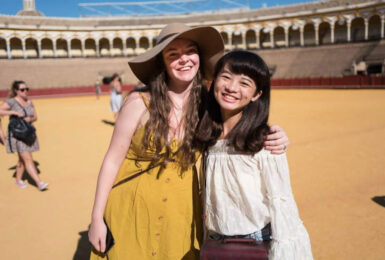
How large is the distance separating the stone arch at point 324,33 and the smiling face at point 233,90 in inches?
1607

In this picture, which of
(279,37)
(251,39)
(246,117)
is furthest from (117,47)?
(246,117)

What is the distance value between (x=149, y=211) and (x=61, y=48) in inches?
1821

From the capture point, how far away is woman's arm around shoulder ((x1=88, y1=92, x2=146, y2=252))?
5.26 ft

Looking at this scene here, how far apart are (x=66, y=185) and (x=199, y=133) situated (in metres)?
4.18

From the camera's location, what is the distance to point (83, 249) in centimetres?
328

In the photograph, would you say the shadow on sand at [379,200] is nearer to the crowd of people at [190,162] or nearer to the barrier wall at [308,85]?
the crowd of people at [190,162]

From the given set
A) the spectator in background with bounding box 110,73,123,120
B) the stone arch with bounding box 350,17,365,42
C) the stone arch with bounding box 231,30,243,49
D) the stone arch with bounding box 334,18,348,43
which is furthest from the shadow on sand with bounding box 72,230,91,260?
the stone arch with bounding box 231,30,243,49

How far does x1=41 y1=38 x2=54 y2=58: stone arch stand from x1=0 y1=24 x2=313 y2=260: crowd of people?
45.3m

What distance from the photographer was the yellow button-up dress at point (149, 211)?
167 cm

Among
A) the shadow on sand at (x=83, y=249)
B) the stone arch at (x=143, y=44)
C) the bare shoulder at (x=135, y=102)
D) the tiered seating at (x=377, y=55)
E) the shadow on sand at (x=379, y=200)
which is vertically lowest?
the shadow on sand at (x=83, y=249)

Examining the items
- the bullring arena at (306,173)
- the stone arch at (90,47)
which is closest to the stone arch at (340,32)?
the bullring arena at (306,173)

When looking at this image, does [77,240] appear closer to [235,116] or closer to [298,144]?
[235,116]

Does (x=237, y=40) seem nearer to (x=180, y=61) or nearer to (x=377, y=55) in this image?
(x=377, y=55)

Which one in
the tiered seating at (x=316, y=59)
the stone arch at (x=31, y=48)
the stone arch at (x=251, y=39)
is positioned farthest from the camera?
the stone arch at (x=251, y=39)
